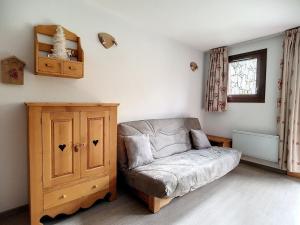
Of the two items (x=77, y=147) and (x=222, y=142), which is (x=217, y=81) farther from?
(x=77, y=147)

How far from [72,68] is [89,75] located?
1.12 ft

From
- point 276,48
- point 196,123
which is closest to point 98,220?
point 196,123

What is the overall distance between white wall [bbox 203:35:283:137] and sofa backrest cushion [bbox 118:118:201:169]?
0.95 meters

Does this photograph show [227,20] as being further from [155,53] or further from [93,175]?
[93,175]

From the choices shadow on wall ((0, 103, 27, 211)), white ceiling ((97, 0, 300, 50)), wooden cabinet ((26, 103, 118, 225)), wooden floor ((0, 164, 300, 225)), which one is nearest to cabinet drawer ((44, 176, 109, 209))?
wooden cabinet ((26, 103, 118, 225))

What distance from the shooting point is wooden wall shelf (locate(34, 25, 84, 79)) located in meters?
1.71

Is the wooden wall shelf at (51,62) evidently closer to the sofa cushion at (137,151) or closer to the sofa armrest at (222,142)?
the sofa cushion at (137,151)

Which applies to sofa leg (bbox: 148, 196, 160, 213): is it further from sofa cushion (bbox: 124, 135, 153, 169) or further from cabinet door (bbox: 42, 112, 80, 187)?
cabinet door (bbox: 42, 112, 80, 187)

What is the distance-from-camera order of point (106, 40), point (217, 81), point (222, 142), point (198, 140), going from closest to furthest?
point (106, 40) → point (198, 140) → point (222, 142) → point (217, 81)

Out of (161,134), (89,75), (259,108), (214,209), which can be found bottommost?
(214,209)

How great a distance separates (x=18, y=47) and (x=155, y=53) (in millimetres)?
1906

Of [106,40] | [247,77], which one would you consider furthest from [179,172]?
[247,77]

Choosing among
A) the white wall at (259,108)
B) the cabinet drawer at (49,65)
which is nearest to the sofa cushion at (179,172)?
the white wall at (259,108)

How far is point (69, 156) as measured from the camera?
5.68ft
